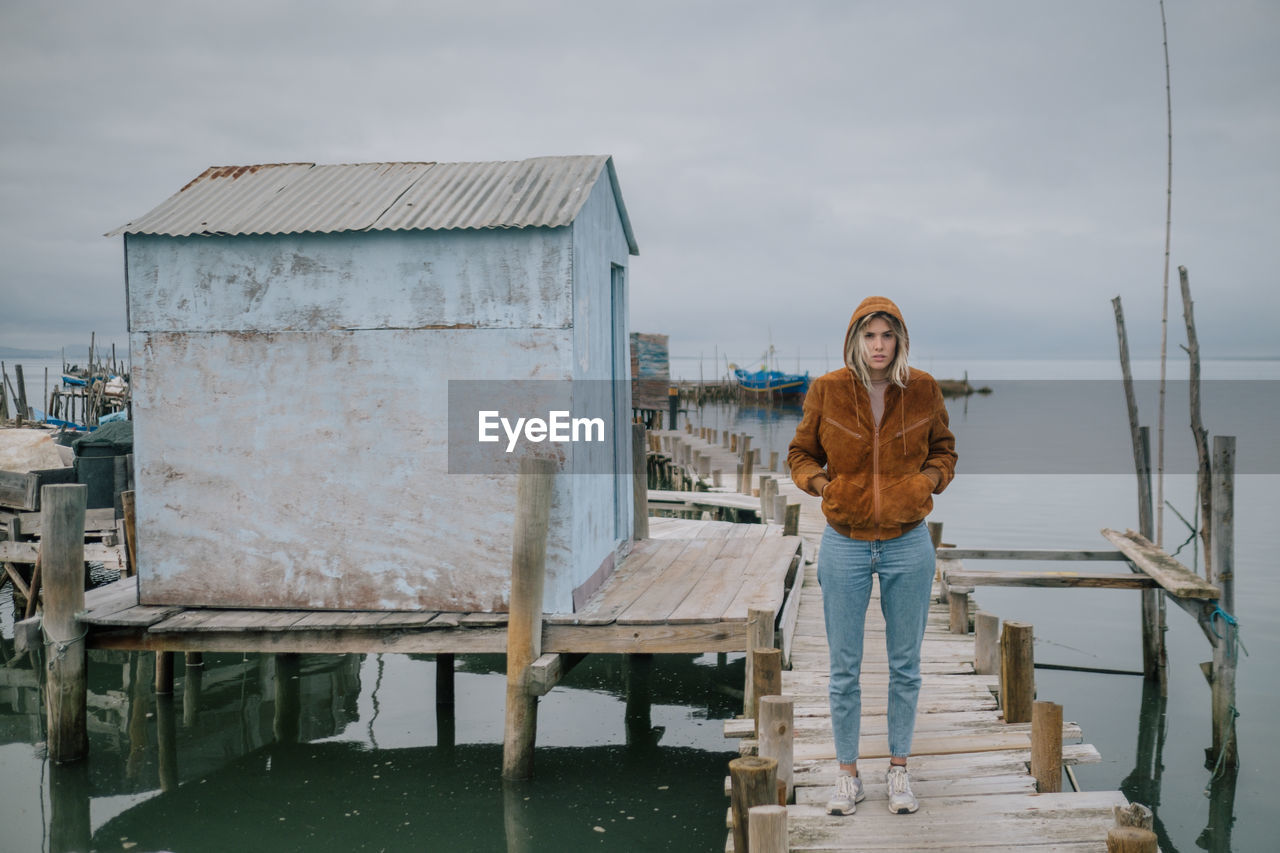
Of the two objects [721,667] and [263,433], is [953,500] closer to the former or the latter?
[721,667]

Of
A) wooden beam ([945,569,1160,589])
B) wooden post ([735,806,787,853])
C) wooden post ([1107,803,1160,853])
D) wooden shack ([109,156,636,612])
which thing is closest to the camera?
wooden post ([1107,803,1160,853])

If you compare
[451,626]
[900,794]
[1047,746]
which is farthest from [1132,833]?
[451,626]

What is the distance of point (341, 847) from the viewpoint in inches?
283

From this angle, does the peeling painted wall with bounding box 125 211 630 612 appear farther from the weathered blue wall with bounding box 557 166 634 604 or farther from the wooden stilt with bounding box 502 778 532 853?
the wooden stilt with bounding box 502 778 532 853

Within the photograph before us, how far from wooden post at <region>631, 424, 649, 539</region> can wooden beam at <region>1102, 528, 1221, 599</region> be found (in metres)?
4.86

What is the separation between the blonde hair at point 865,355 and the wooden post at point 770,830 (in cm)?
186

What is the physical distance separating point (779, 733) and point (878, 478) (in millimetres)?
1367

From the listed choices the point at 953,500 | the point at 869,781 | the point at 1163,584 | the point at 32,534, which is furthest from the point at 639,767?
the point at 953,500

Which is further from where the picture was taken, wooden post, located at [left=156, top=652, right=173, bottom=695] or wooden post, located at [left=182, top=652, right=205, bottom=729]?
wooden post, located at [left=156, top=652, right=173, bottom=695]

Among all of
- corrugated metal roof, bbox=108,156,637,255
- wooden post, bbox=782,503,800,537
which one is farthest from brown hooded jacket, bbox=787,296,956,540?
wooden post, bbox=782,503,800,537

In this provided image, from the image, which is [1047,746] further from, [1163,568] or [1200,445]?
[1200,445]

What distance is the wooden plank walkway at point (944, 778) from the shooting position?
4629 mm

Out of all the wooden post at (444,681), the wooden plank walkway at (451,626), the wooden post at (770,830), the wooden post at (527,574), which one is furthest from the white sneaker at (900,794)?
the wooden post at (444,681)

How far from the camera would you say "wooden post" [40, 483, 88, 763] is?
7.90 meters
